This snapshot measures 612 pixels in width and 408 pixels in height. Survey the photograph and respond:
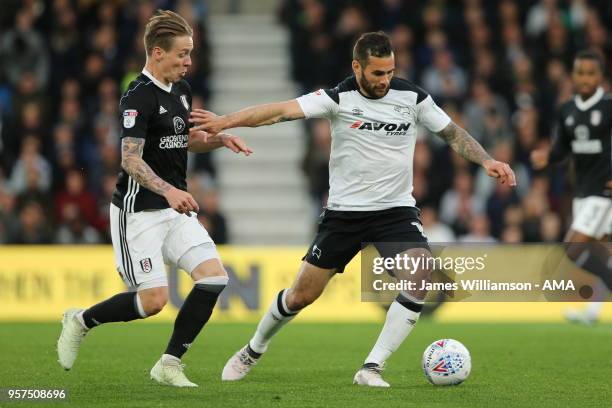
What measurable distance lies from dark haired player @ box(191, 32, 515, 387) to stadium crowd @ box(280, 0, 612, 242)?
25.6ft

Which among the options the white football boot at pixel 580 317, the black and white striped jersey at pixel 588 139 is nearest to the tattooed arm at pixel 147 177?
the black and white striped jersey at pixel 588 139

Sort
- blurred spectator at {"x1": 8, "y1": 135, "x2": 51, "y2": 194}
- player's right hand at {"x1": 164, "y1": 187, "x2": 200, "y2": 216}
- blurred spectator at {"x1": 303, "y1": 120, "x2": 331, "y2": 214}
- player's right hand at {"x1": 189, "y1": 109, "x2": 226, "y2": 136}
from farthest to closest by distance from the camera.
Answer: blurred spectator at {"x1": 303, "y1": 120, "x2": 331, "y2": 214} → blurred spectator at {"x1": 8, "y1": 135, "x2": 51, "y2": 194} → player's right hand at {"x1": 189, "y1": 109, "x2": 226, "y2": 136} → player's right hand at {"x1": 164, "y1": 187, "x2": 200, "y2": 216}

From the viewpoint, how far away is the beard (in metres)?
8.83

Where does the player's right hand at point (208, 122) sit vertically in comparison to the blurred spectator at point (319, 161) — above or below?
above

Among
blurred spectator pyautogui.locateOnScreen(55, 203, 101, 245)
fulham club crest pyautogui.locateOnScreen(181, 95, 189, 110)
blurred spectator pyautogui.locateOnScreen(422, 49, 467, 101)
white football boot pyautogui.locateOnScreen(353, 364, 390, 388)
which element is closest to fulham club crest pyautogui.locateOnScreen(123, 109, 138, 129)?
fulham club crest pyautogui.locateOnScreen(181, 95, 189, 110)

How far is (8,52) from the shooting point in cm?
1953

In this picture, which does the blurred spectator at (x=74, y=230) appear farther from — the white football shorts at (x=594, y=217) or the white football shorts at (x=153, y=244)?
the white football shorts at (x=153, y=244)

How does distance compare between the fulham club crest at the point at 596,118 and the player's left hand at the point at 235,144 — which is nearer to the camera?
the player's left hand at the point at 235,144

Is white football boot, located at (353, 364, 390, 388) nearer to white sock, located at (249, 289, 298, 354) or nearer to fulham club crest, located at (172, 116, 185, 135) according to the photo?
white sock, located at (249, 289, 298, 354)

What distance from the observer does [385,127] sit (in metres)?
8.95

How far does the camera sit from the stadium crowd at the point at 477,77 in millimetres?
17906

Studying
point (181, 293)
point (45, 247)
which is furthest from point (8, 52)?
point (181, 293)

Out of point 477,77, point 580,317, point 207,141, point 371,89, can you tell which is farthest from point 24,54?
point 371,89

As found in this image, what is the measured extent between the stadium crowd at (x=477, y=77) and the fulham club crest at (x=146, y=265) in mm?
8524
